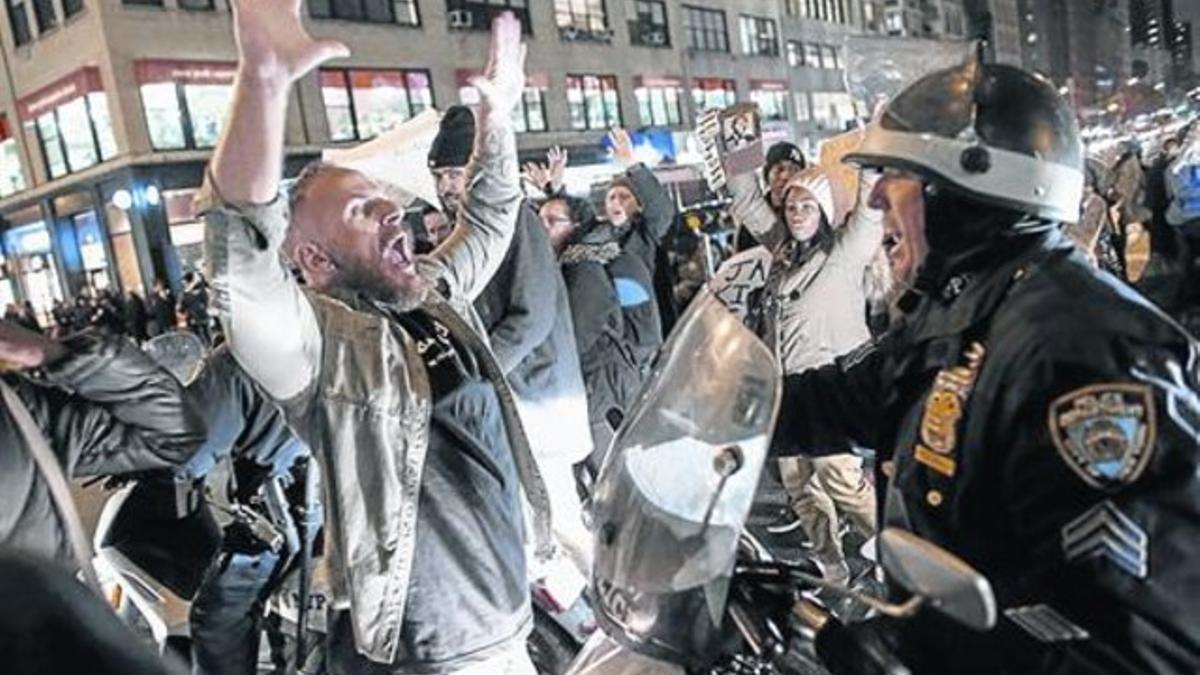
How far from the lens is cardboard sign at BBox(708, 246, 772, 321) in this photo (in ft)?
18.4

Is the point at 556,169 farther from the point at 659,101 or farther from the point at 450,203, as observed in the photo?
the point at 659,101

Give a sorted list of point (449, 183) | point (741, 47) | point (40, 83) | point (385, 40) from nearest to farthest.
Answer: point (449, 183)
point (40, 83)
point (385, 40)
point (741, 47)

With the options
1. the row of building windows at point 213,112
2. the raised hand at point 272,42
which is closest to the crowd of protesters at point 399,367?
the raised hand at point 272,42

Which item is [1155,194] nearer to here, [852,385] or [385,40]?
[852,385]

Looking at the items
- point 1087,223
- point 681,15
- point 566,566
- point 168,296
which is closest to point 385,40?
point 168,296

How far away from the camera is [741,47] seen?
47.8 m

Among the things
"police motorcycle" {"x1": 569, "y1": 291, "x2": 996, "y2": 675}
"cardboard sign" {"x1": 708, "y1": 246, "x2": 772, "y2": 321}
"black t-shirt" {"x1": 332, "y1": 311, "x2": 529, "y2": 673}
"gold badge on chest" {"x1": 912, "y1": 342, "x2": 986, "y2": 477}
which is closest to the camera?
"police motorcycle" {"x1": 569, "y1": 291, "x2": 996, "y2": 675}

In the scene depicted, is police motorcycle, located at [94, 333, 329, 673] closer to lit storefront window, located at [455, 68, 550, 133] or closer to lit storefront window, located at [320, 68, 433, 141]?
lit storefront window, located at [320, 68, 433, 141]

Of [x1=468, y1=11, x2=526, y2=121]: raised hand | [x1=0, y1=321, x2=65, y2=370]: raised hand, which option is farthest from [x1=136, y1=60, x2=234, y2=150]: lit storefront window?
[x1=0, y1=321, x2=65, y2=370]: raised hand

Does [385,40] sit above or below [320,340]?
above

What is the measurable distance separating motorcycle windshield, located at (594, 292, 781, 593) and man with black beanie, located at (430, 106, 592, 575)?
2104 mm

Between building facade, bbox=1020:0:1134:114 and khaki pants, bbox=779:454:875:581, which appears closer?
khaki pants, bbox=779:454:875:581

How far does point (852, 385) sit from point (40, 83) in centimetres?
2914

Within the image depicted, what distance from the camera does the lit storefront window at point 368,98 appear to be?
2831 centimetres
